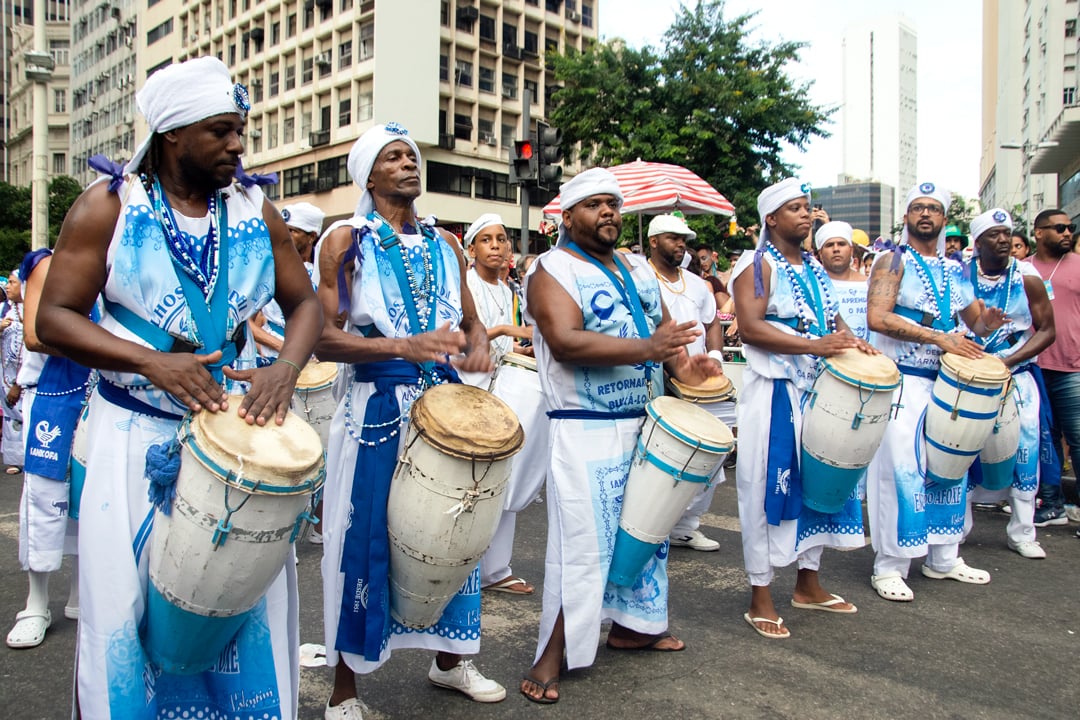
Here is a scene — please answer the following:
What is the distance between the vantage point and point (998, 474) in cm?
614

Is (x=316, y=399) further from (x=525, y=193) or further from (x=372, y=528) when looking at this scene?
(x=525, y=193)

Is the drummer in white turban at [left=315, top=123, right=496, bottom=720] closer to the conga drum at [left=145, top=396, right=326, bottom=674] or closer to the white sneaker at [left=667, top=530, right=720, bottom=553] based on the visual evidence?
the conga drum at [left=145, top=396, right=326, bottom=674]

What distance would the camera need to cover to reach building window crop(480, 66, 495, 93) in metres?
44.5

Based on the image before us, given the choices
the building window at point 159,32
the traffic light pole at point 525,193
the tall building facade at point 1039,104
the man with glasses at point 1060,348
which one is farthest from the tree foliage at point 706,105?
the building window at point 159,32

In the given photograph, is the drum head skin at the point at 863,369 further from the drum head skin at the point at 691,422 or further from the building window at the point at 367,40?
the building window at the point at 367,40

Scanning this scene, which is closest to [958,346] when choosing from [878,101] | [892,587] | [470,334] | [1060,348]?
[892,587]

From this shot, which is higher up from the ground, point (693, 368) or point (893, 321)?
point (893, 321)

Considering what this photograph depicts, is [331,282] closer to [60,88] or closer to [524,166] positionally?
[524,166]

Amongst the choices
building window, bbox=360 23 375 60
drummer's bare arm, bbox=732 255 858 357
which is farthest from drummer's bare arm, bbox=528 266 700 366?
building window, bbox=360 23 375 60

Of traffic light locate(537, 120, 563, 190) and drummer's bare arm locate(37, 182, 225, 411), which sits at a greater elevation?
traffic light locate(537, 120, 563, 190)

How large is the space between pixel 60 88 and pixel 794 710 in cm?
9293

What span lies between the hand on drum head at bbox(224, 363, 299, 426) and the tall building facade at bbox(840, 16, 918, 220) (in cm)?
14305

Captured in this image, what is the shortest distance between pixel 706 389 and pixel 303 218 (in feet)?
12.2

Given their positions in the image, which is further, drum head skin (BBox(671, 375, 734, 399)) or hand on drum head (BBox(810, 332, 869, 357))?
hand on drum head (BBox(810, 332, 869, 357))
